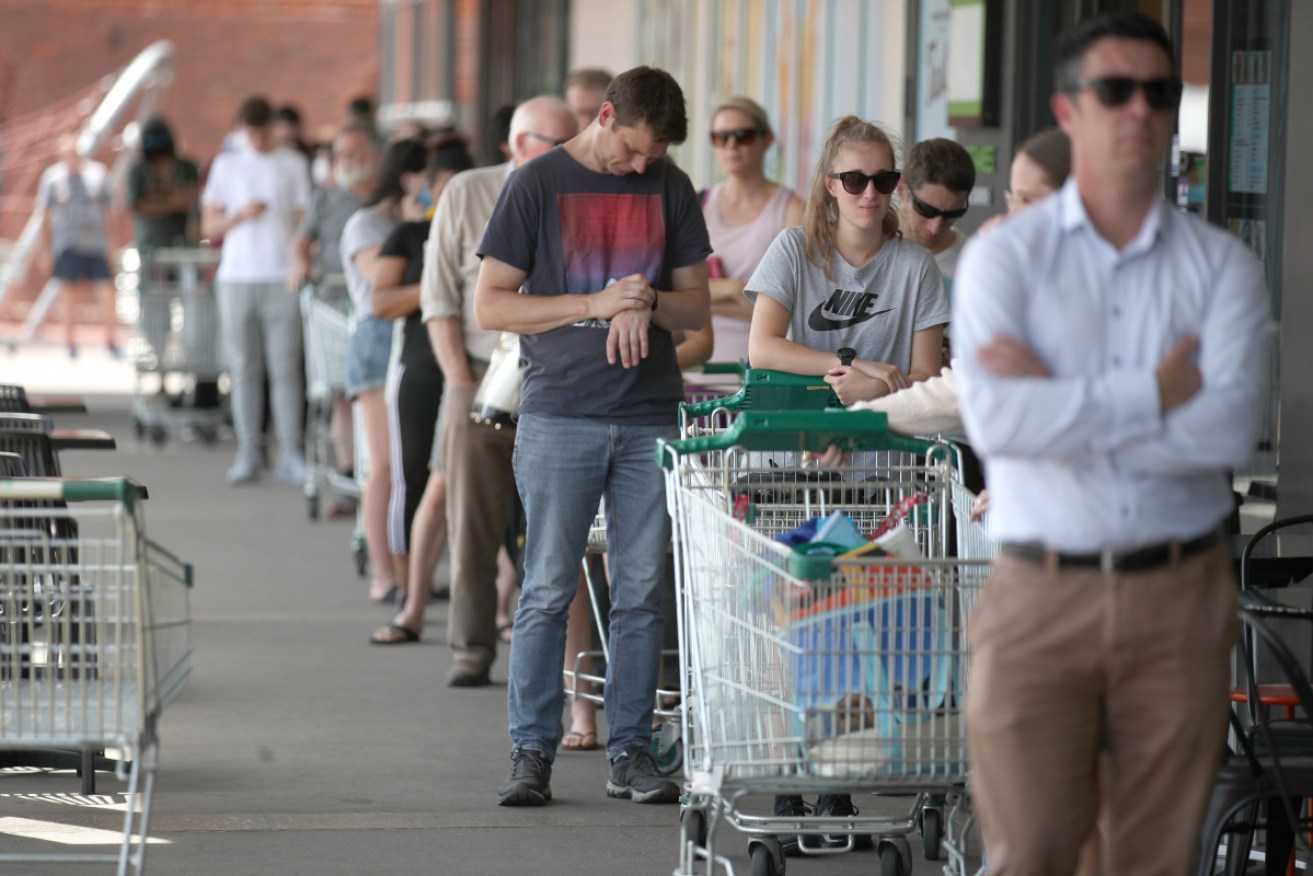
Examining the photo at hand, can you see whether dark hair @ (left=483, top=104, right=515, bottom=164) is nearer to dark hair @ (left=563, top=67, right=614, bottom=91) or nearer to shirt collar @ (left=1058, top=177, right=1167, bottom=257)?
dark hair @ (left=563, top=67, right=614, bottom=91)

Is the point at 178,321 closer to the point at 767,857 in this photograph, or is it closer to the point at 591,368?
the point at 591,368

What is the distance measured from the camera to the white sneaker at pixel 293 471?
1358 cm

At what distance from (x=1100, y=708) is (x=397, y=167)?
6.16 meters

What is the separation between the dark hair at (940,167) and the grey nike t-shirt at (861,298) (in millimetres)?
758

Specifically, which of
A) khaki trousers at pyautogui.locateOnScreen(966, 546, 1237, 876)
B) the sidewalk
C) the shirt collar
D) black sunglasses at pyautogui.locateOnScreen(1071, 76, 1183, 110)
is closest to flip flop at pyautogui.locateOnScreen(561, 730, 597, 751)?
the sidewalk

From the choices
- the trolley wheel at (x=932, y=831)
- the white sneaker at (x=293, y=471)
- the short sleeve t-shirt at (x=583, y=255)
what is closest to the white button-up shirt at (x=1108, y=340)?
the trolley wheel at (x=932, y=831)

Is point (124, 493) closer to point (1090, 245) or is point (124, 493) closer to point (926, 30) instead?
point (1090, 245)

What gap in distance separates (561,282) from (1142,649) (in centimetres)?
273

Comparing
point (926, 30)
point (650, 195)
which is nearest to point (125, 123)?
point (926, 30)

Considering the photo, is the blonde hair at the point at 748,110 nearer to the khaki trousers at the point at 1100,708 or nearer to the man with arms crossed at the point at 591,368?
the man with arms crossed at the point at 591,368

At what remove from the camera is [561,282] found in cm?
562

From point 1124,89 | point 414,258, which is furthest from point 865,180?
point 414,258

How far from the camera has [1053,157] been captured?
4.08 metres

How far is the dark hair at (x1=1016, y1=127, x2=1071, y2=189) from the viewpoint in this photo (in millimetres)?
4066
